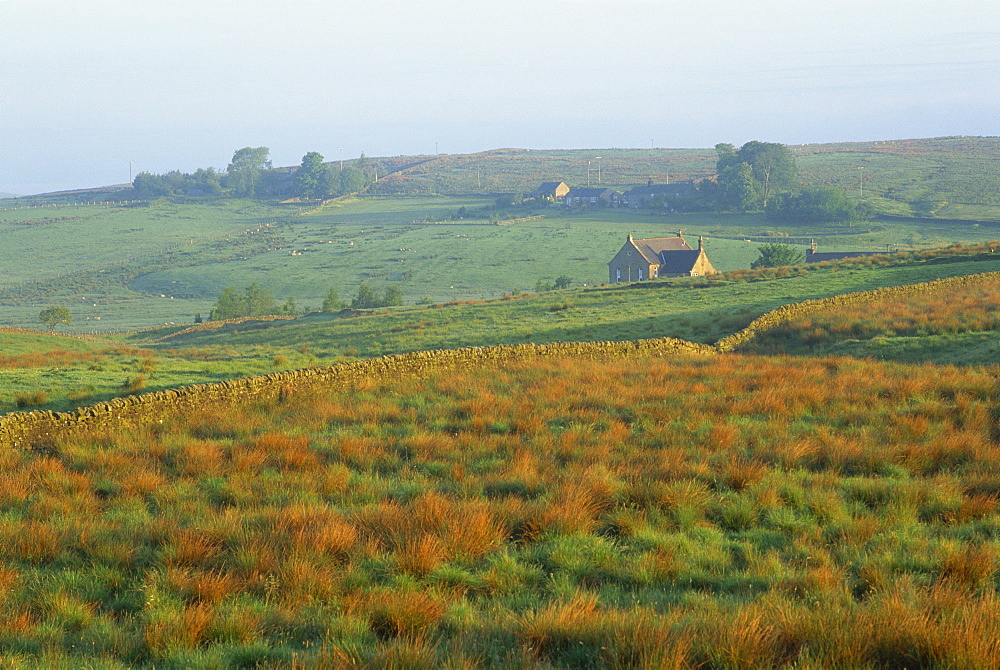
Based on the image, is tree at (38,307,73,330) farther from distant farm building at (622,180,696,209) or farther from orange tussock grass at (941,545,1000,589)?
distant farm building at (622,180,696,209)

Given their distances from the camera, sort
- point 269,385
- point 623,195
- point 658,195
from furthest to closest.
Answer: point 623,195 < point 658,195 < point 269,385

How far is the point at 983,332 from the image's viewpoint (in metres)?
21.9

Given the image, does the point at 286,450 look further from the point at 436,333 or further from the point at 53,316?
the point at 53,316

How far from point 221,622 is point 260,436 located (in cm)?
623

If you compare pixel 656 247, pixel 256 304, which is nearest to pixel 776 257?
pixel 656 247

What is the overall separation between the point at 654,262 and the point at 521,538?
76.5m

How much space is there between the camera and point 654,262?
81.2 m

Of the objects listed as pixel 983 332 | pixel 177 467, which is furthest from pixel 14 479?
pixel 983 332

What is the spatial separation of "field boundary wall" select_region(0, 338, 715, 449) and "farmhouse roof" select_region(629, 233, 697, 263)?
59865 millimetres

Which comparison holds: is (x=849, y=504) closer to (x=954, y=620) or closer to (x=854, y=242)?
(x=954, y=620)

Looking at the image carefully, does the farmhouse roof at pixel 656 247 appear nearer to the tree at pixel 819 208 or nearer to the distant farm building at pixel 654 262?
the distant farm building at pixel 654 262

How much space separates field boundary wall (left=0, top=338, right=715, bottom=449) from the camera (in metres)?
11.7

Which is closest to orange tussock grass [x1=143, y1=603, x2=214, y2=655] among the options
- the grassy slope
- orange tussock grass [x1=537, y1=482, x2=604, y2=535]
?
orange tussock grass [x1=537, y1=482, x2=604, y2=535]

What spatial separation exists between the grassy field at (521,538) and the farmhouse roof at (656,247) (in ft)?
230
